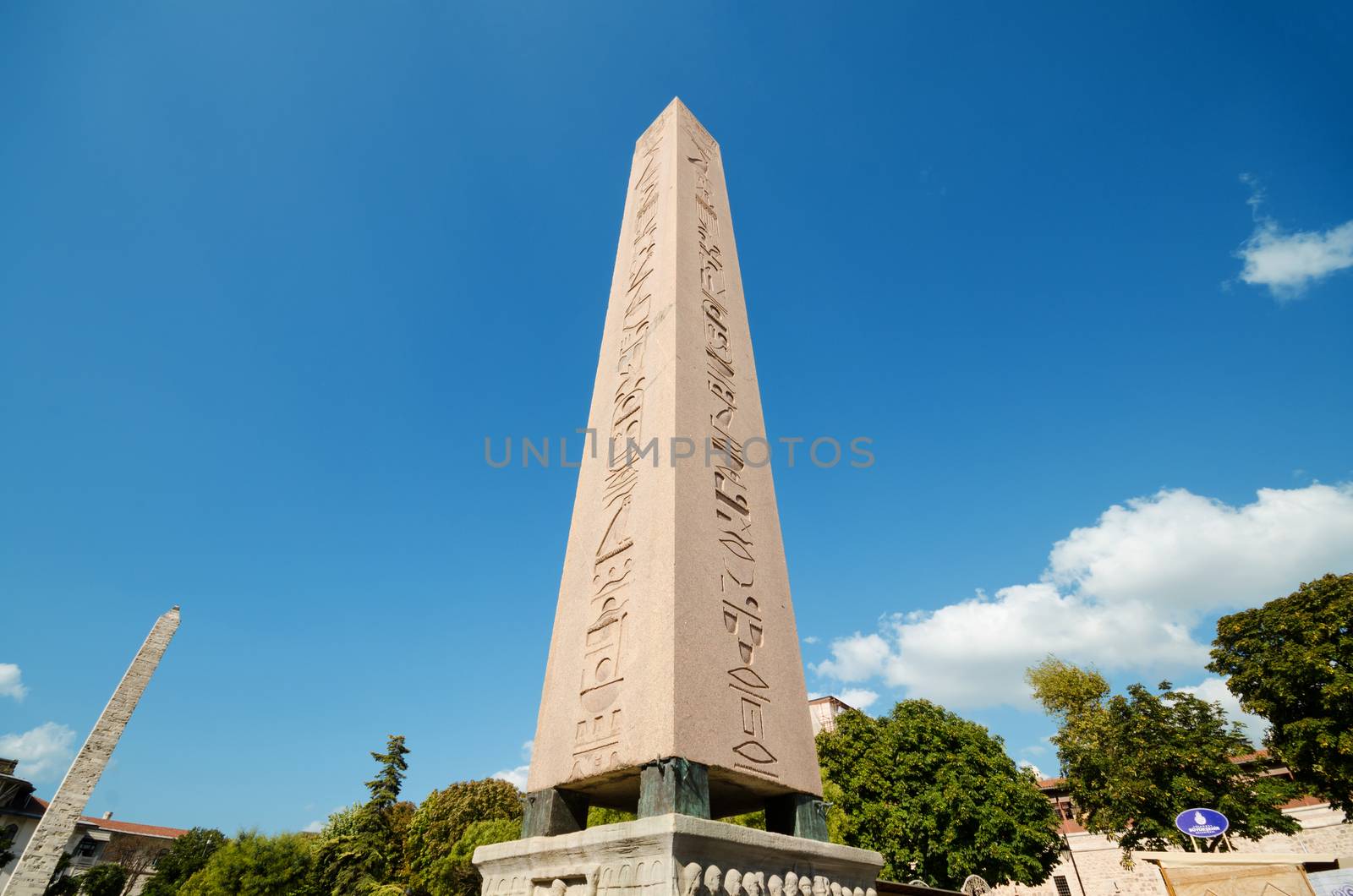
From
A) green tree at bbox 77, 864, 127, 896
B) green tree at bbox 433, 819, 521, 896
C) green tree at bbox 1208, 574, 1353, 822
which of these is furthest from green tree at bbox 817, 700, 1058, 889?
green tree at bbox 77, 864, 127, 896

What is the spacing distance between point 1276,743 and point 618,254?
19644 millimetres

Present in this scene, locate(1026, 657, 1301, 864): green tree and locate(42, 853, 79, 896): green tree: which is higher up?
locate(1026, 657, 1301, 864): green tree

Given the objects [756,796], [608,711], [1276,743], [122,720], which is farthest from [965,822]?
[122,720]

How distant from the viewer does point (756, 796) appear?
3.46m

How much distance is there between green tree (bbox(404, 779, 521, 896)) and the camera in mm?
18672

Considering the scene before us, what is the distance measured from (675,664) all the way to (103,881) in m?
35.0

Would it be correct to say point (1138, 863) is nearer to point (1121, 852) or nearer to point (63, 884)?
point (1121, 852)

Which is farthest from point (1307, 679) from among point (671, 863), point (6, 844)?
point (6, 844)

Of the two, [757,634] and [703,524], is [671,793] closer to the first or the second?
[757,634]

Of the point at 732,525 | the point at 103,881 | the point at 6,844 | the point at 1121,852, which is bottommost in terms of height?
the point at 103,881

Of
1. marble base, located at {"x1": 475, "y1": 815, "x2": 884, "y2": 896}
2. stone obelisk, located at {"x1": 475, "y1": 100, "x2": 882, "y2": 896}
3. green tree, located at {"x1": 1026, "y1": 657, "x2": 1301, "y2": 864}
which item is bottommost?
marble base, located at {"x1": 475, "y1": 815, "x2": 884, "y2": 896}

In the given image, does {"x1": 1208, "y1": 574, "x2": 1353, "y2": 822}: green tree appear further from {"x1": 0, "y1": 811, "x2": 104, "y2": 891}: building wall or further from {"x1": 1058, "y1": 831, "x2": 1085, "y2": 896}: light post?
{"x1": 0, "y1": 811, "x2": 104, "y2": 891}: building wall

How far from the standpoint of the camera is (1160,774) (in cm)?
1614

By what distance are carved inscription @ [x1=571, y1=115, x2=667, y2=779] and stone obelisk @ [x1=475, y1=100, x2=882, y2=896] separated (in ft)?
0.05
